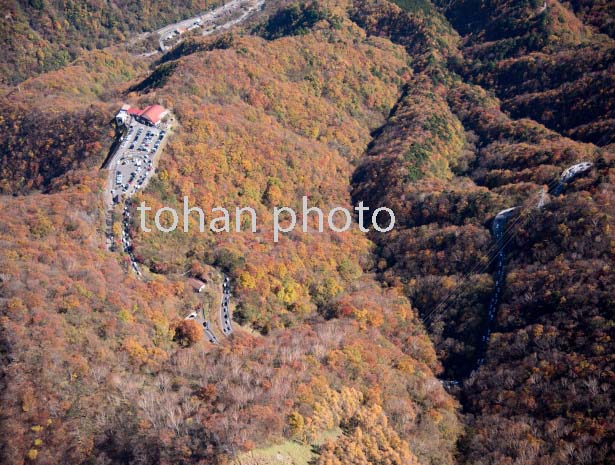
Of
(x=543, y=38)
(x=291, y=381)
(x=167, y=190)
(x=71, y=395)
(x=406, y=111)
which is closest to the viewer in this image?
(x=71, y=395)

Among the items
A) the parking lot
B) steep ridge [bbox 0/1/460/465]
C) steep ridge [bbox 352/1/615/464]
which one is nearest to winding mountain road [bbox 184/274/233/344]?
steep ridge [bbox 0/1/460/465]

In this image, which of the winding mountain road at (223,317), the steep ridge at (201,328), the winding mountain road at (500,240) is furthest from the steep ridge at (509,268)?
the winding mountain road at (223,317)

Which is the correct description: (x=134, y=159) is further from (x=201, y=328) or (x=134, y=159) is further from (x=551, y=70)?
(x=551, y=70)

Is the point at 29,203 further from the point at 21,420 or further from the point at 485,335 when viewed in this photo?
the point at 485,335

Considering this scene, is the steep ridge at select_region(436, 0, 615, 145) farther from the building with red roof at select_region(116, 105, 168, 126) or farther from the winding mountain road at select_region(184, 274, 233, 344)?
the building with red roof at select_region(116, 105, 168, 126)

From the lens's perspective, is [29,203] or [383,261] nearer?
[29,203]

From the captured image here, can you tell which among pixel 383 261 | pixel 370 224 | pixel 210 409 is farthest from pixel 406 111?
pixel 210 409
